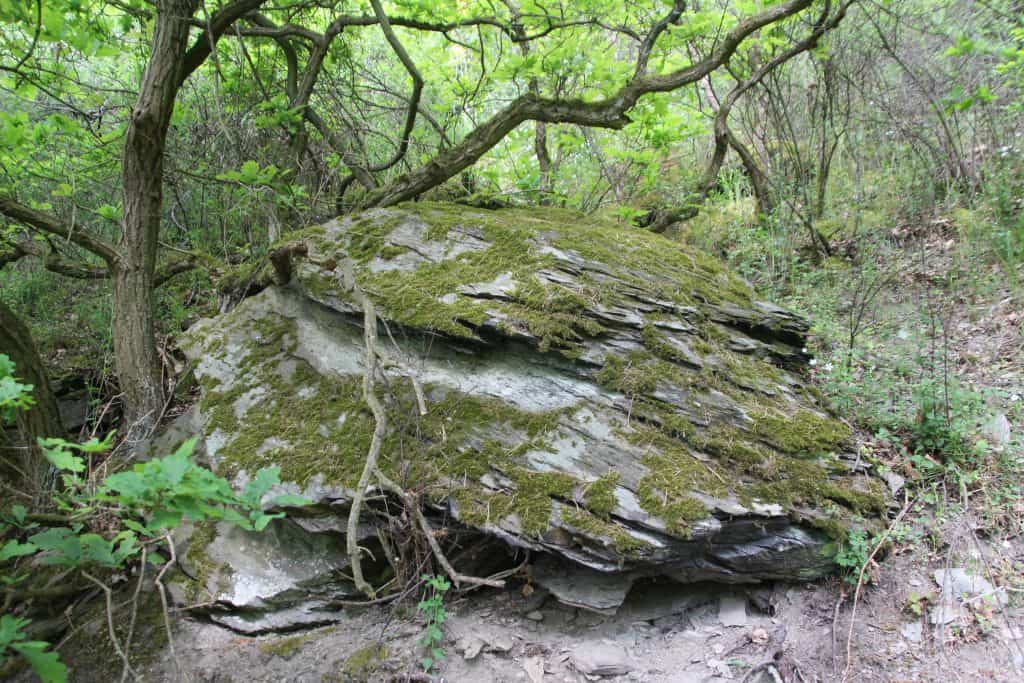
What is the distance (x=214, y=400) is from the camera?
3598 millimetres

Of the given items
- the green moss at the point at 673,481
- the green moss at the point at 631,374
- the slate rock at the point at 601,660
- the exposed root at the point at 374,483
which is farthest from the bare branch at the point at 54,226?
the slate rock at the point at 601,660

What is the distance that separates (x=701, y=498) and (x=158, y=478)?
7.40 ft

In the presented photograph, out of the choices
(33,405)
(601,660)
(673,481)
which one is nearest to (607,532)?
(673,481)

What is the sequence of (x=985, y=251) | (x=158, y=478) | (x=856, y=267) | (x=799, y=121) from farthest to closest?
(x=799, y=121) < (x=856, y=267) < (x=985, y=251) < (x=158, y=478)

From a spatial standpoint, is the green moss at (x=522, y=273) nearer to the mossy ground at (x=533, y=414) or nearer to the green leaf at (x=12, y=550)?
the mossy ground at (x=533, y=414)

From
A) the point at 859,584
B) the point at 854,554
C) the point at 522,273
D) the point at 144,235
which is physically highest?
the point at 144,235

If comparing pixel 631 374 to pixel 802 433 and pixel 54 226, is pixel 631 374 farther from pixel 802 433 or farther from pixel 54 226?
pixel 54 226

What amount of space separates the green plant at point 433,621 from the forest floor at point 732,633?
0.05 metres

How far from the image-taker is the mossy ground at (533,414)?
280 cm

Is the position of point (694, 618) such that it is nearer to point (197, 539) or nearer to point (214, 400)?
point (197, 539)

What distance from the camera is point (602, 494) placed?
8.93 feet

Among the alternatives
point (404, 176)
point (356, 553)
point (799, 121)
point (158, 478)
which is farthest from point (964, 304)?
point (158, 478)

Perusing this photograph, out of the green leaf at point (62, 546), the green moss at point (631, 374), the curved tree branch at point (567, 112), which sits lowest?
the green leaf at point (62, 546)

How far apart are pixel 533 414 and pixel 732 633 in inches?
57.2
